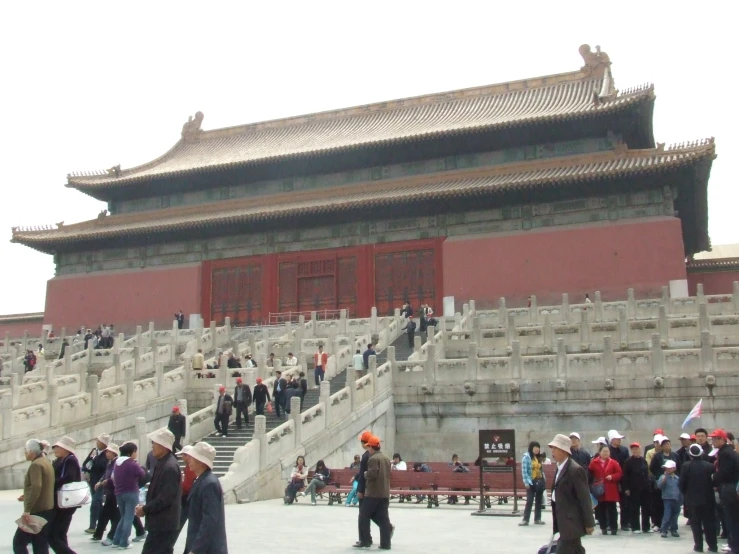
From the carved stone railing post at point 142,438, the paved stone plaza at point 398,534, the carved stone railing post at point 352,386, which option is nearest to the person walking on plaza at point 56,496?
the paved stone plaza at point 398,534

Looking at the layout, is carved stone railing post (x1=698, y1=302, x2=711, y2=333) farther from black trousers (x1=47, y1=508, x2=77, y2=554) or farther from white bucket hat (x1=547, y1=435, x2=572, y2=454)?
black trousers (x1=47, y1=508, x2=77, y2=554)

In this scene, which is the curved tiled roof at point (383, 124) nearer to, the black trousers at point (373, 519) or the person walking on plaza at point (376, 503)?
the person walking on plaza at point (376, 503)

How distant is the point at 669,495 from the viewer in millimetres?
10281

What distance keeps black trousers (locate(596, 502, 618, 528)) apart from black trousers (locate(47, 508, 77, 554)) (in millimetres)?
6212

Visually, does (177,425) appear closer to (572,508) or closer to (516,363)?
(516,363)

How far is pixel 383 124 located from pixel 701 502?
98.0 feet

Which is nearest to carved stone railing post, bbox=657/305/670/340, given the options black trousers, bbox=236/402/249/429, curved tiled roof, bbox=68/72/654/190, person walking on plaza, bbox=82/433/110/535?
black trousers, bbox=236/402/249/429

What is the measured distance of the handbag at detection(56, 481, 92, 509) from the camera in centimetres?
786

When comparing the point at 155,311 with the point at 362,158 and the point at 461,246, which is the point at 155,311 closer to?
the point at 362,158

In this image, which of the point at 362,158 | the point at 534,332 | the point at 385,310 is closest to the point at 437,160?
the point at 362,158


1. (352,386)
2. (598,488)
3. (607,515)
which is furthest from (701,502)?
(352,386)

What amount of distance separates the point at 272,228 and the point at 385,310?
5.96m

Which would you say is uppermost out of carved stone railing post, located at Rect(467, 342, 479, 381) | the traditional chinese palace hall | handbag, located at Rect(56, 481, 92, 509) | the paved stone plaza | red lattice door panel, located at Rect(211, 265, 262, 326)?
the traditional chinese palace hall

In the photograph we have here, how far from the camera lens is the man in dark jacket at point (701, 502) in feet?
30.1
